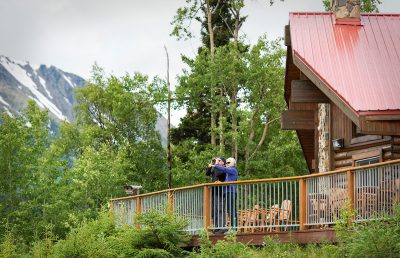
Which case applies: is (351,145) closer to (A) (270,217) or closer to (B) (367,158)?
(B) (367,158)

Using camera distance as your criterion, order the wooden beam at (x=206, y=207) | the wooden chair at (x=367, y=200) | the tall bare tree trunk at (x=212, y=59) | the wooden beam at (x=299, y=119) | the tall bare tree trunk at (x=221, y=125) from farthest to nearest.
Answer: the tall bare tree trunk at (x=212, y=59), the tall bare tree trunk at (x=221, y=125), the wooden beam at (x=299, y=119), the wooden beam at (x=206, y=207), the wooden chair at (x=367, y=200)

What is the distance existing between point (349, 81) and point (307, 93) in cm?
200

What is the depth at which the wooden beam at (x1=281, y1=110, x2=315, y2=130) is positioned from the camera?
96.8ft

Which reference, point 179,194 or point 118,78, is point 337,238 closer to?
point 179,194

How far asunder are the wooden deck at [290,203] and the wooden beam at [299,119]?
695cm

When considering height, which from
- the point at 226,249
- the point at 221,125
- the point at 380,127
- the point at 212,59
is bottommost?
the point at 226,249

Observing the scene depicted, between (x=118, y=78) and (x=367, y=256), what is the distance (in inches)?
2048

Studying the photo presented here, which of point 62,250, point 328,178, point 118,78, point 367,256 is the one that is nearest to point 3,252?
point 62,250

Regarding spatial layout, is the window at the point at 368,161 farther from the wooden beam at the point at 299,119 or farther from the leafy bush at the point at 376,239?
the leafy bush at the point at 376,239

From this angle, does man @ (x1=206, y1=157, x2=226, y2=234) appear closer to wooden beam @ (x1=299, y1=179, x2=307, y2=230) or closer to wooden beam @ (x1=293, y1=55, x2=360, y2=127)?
wooden beam @ (x1=299, y1=179, x2=307, y2=230)

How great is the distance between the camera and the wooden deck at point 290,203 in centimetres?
1836

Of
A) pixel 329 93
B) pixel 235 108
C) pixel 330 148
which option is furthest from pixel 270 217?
pixel 235 108

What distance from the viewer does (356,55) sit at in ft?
80.2

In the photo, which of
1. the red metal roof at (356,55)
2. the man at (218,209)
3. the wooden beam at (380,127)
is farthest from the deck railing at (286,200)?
the red metal roof at (356,55)
